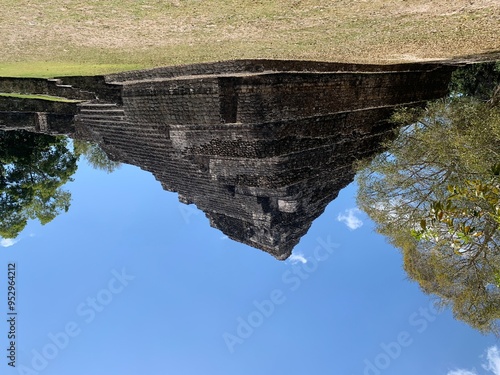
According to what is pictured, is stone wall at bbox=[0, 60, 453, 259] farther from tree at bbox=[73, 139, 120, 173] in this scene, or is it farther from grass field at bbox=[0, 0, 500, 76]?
tree at bbox=[73, 139, 120, 173]

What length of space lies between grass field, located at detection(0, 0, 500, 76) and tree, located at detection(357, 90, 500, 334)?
4.95 feet

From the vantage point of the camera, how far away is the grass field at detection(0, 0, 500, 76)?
6.66 metres

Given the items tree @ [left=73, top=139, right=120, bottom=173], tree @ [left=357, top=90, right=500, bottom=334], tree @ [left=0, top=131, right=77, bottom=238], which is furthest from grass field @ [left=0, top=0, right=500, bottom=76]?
tree @ [left=73, top=139, right=120, bottom=173]

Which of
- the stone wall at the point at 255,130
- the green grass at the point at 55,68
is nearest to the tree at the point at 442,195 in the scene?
the stone wall at the point at 255,130

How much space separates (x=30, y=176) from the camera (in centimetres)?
1636

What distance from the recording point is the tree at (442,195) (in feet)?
28.1

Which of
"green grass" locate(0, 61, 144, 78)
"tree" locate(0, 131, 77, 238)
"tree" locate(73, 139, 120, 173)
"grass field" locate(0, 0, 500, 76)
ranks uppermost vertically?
"grass field" locate(0, 0, 500, 76)

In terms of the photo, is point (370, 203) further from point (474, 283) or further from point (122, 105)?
point (122, 105)

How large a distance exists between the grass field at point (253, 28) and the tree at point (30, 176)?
23.6 feet

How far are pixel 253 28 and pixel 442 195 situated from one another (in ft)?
16.7

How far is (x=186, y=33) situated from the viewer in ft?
25.4

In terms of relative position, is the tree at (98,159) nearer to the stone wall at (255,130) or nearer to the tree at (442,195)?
the stone wall at (255,130)

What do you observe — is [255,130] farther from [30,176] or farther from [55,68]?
[30,176]

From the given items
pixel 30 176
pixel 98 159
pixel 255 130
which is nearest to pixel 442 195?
pixel 255 130
